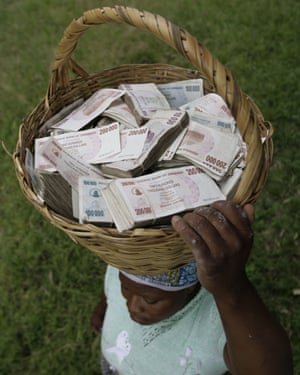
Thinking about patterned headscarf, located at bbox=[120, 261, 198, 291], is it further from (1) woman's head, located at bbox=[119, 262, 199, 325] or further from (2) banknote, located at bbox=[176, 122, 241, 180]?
(2) banknote, located at bbox=[176, 122, 241, 180]

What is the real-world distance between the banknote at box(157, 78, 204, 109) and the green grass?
3.28ft

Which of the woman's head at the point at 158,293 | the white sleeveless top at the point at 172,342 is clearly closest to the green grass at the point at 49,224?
the white sleeveless top at the point at 172,342

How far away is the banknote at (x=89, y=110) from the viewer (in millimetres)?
1524

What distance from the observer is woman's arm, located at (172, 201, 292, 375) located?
0.93 metres

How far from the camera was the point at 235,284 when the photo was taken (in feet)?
3.22

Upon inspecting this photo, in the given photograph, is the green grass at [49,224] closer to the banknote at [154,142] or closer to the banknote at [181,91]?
the banknote at [181,91]

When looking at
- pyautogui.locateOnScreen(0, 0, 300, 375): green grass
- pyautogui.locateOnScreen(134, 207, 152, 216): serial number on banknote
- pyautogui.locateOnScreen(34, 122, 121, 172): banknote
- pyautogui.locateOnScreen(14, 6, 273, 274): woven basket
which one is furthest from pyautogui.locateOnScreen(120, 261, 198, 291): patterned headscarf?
pyautogui.locateOnScreen(0, 0, 300, 375): green grass

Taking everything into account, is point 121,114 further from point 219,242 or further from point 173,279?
point 219,242

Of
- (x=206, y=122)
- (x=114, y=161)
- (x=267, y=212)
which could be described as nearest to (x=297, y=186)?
(x=267, y=212)

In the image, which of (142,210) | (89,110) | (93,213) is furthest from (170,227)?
(89,110)

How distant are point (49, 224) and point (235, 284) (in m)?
1.70

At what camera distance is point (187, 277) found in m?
1.35

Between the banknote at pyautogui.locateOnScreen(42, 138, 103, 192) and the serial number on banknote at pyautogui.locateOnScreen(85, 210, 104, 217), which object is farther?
the banknote at pyautogui.locateOnScreen(42, 138, 103, 192)

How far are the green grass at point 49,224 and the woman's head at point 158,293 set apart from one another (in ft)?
2.92
